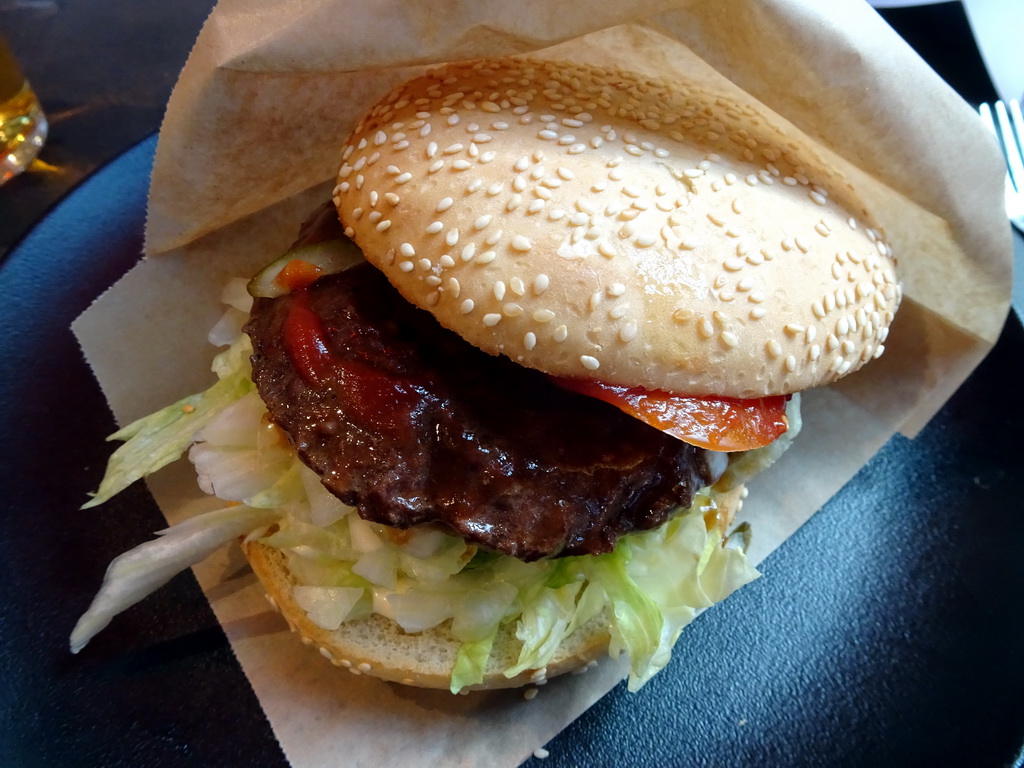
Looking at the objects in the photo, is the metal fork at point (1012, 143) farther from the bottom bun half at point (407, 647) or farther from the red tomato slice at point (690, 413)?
the bottom bun half at point (407, 647)

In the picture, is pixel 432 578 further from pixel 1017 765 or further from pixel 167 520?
pixel 1017 765

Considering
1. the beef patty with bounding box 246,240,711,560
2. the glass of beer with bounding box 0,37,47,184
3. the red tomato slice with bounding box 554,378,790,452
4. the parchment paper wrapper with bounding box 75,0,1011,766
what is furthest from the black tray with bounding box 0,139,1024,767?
the glass of beer with bounding box 0,37,47,184

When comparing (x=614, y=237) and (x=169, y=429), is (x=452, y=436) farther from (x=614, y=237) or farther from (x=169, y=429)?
(x=169, y=429)

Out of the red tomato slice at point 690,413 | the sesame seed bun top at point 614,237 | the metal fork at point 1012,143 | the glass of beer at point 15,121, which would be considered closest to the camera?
the sesame seed bun top at point 614,237

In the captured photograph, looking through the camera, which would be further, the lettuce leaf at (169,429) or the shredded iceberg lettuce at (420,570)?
the lettuce leaf at (169,429)

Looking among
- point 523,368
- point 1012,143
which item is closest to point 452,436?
point 523,368

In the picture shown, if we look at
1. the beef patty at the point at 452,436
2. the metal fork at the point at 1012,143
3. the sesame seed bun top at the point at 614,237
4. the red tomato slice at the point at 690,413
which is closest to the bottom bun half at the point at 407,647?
the beef patty at the point at 452,436

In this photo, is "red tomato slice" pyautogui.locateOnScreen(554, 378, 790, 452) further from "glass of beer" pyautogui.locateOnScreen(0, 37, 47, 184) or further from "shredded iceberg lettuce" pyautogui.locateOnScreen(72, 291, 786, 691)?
"glass of beer" pyautogui.locateOnScreen(0, 37, 47, 184)
